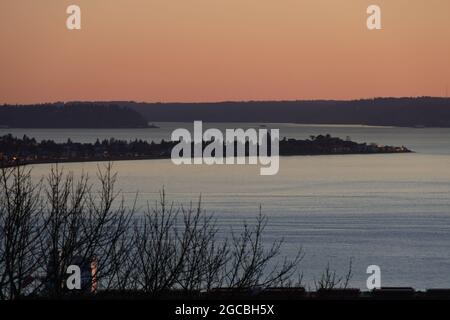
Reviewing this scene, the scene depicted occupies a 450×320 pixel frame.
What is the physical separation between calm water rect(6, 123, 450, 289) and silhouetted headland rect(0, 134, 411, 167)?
358cm

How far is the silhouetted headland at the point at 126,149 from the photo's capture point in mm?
72938

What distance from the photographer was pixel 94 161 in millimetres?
83688

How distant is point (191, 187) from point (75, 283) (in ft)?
164

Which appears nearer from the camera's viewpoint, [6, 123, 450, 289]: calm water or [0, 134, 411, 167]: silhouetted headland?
[6, 123, 450, 289]: calm water

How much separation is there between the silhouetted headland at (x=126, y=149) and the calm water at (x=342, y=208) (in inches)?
141

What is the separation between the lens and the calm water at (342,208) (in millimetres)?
29391

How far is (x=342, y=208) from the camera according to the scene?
45.1 m

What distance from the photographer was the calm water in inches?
1157

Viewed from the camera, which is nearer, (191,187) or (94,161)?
(191,187)

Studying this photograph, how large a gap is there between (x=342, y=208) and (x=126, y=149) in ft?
167

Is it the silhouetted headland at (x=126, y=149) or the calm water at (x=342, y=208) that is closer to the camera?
the calm water at (x=342, y=208)
